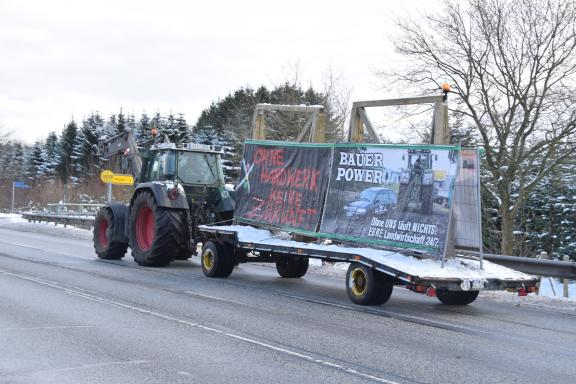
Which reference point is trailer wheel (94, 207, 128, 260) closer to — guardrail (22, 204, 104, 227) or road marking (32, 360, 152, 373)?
road marking (32, 360, 152, 373)

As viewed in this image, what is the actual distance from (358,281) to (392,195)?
4.65ft

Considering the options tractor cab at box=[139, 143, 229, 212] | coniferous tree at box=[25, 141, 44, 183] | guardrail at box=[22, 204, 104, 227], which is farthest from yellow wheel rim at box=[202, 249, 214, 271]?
coniferous tree at box=[25, 141, 44, 183]

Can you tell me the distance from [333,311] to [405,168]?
95.7 inches

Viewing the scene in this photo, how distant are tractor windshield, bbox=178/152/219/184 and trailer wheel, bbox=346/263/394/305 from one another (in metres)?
6.44

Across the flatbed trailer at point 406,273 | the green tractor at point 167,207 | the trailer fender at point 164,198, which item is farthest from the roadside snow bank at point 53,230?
Result: the flatbed trailer at point 406,273

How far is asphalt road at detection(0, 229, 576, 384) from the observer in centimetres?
663

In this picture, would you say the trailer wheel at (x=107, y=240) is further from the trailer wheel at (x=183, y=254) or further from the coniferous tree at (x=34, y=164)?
the coniferous tree at (x=34, y=164)

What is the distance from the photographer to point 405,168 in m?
11.0

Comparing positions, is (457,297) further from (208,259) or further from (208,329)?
(208,259)

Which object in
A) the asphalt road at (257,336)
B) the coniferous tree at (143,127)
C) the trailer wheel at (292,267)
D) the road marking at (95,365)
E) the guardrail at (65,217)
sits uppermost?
the coniferous tree at (143,127)

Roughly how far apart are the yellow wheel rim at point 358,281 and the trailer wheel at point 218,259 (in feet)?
12.2

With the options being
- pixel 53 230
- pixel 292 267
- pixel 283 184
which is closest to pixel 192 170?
pixel 292 267

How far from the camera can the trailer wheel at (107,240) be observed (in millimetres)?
17578

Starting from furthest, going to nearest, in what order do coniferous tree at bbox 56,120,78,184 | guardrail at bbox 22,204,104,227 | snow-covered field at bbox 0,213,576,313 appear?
coniferous tree at bbox 56,120,78,184, guardrail at bbox 22,204,104,227, snow-covered field at bbox 0,213,576,313
